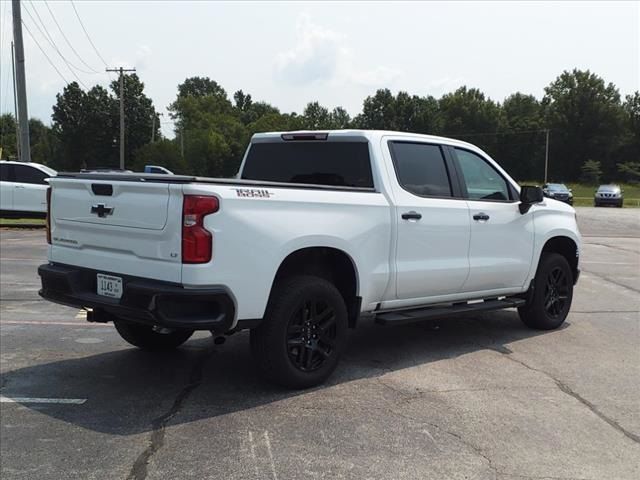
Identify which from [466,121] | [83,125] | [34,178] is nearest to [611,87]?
[466,121]

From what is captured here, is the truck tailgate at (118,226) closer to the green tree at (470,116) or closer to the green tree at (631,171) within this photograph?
the green tree at (631,171)

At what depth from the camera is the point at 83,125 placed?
278 feet

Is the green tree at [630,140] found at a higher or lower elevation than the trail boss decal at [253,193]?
higher

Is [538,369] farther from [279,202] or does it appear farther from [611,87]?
[611,87]

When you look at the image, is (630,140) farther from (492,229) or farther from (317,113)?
(492,229)

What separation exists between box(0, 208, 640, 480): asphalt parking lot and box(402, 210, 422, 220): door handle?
1.30m

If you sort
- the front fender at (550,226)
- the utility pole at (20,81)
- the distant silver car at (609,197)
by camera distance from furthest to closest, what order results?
the distant silver car at (609,197) < the utility pole at (20,81) < the front fender at (550,226)

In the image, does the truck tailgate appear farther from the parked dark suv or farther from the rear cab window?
the parked dark suv

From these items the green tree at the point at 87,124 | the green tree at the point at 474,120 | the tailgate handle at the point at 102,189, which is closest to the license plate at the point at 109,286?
the tailgate handle at the point at 102,189

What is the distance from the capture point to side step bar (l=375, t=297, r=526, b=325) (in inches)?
215

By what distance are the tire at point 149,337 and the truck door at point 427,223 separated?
212cm

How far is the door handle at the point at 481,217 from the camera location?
617 centimetres

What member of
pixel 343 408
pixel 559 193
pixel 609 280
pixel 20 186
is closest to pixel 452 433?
pixel 343 408

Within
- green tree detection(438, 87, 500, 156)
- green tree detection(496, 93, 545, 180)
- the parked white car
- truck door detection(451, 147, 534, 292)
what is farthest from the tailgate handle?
green tree detection(438, 87, 500, 156)
